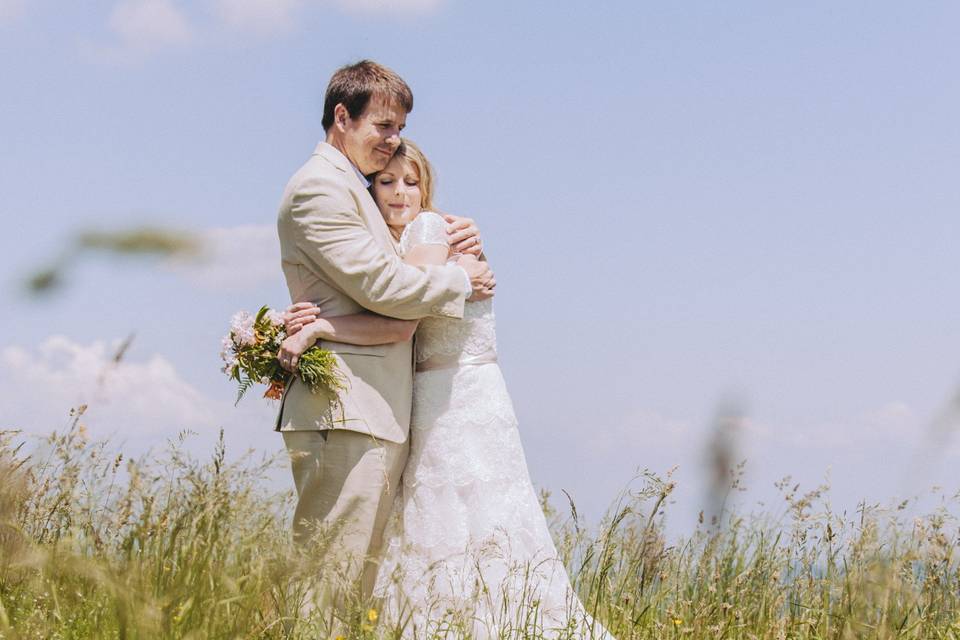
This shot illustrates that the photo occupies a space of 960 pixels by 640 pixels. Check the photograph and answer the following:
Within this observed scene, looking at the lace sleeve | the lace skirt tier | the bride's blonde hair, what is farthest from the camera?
the bride's blonde hair

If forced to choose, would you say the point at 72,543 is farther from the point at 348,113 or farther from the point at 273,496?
the point at 348,113

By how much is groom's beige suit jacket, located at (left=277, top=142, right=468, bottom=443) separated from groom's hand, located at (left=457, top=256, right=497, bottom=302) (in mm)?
141


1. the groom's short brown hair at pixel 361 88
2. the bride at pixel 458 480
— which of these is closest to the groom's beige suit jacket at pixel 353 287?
the bride at pixel 458 480

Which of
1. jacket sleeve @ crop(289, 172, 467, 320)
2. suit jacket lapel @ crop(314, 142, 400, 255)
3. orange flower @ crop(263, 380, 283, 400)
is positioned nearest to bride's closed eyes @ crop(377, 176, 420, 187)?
suit jacket lapel @ crop(314, 142, 400, 255)

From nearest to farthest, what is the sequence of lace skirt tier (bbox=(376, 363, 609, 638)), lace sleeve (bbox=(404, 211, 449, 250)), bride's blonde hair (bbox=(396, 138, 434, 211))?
lace skirt tier (bbox=(376, 363, 609, 638)), lace sleeve (bbox=(404, 211, 449, 250)), bride's blonde hair (bbox=(396, 138, 434, 211))

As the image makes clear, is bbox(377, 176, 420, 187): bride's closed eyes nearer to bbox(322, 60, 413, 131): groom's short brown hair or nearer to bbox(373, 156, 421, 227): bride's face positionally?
bbox(373, 156, 421, 227): bride's face

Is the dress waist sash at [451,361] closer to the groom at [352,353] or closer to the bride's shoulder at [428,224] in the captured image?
the groom at [352,353]

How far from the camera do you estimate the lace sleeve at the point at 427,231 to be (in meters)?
4.69

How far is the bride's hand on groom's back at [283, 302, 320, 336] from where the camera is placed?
4.53 meters

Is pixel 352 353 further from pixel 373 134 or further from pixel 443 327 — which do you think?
pixel 373 134

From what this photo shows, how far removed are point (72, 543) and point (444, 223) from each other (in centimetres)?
221

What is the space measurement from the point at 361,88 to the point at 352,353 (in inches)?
49.5

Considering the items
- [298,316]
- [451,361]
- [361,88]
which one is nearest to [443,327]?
[451,361]

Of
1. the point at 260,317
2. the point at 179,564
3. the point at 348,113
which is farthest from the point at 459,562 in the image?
the point at 348,113
